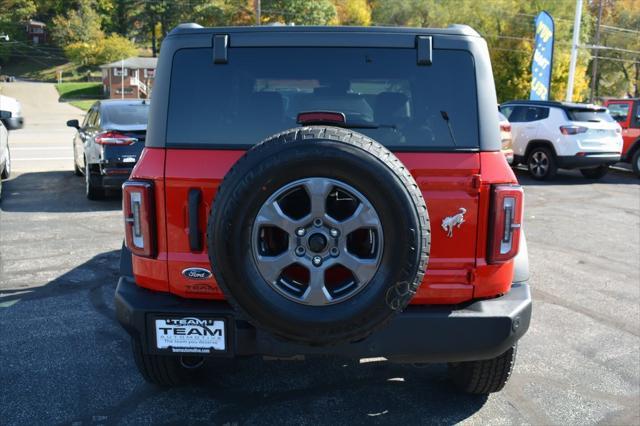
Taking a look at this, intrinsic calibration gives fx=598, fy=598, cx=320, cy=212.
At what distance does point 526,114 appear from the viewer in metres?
13.8

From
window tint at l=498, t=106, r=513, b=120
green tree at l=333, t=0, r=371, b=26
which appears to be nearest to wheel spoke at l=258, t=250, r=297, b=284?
window tint at l=498, t=106, r=513, b=120

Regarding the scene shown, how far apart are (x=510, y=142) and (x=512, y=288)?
38.3ft

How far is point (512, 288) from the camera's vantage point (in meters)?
3.10

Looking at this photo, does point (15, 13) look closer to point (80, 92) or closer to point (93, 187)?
point (80, 92)

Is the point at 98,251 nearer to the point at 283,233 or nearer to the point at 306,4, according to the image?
the point at 283,233

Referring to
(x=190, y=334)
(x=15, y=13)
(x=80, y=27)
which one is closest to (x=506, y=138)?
(x=190, y=334)

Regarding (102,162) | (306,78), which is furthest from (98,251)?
(306,78)

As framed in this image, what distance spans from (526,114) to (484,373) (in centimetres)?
1163

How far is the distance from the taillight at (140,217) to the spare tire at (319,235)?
0.54m

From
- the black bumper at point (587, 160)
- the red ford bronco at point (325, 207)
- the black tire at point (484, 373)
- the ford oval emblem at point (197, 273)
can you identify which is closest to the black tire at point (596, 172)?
the black bumper at point (587, 160)

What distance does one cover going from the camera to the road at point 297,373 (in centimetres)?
329

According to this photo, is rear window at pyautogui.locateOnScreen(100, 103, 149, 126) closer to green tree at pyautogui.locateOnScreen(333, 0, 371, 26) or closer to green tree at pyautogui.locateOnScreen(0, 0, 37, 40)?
green tree at pyautogui.locateOnScreen(333, 0, 371, 26)

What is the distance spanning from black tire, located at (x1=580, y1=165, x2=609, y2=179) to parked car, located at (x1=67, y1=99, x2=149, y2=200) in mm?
9954

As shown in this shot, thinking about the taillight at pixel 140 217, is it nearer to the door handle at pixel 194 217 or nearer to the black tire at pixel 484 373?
the door handle at pixel 194 217
